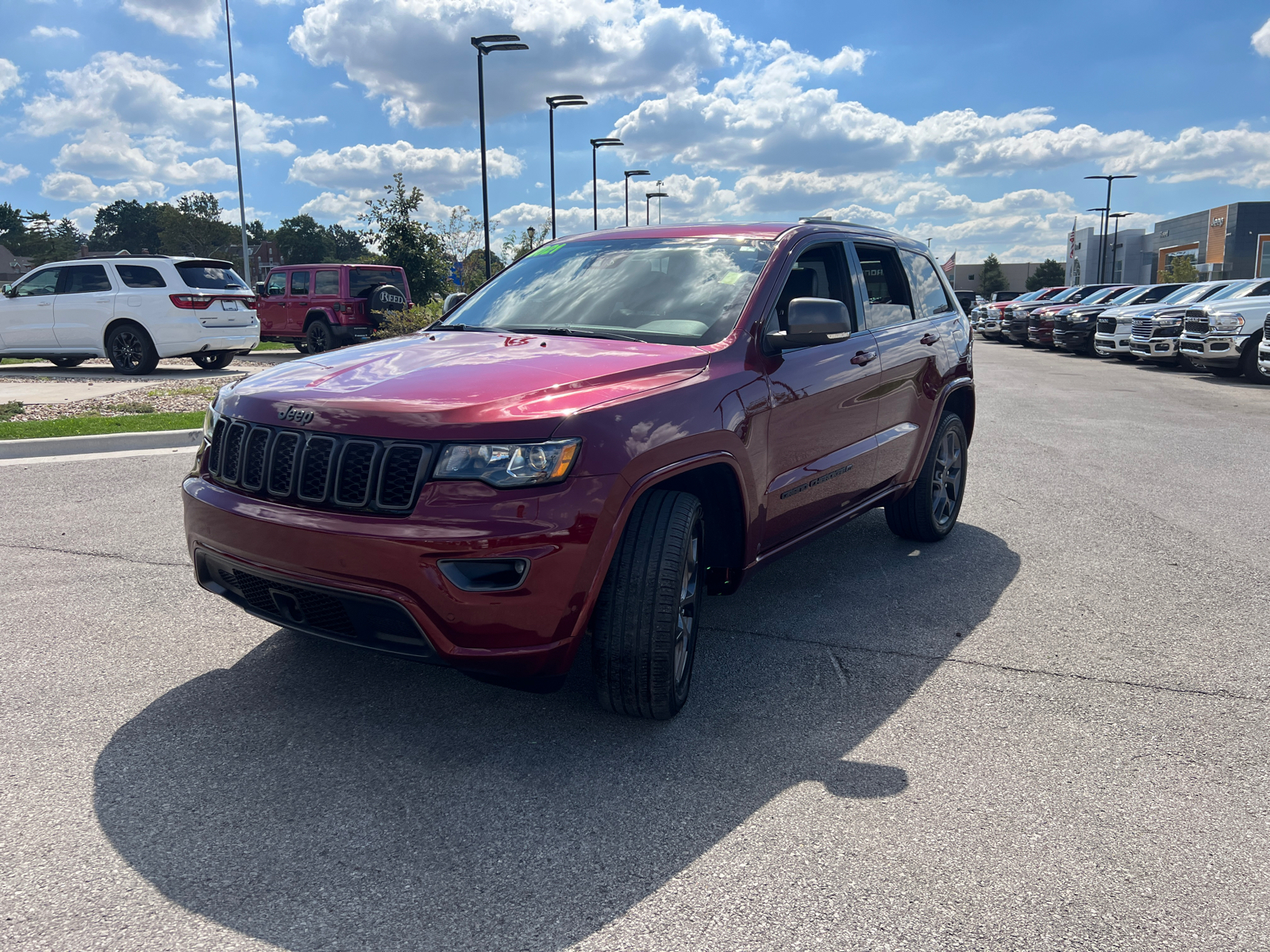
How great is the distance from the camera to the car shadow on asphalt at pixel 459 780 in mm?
2404

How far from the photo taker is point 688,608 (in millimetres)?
3465

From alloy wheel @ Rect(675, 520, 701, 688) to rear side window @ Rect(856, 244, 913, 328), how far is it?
1893 mm

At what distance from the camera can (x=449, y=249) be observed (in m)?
37.8

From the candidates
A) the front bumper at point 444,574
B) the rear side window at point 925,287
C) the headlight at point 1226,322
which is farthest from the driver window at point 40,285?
the headlight at point 1226,322

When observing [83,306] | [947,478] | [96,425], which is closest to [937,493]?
[947,478]

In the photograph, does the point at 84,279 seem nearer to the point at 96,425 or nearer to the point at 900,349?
the point at 96,425

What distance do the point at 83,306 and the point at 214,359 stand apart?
2.27 meters

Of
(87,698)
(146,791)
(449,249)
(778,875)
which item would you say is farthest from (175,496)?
(449,249)

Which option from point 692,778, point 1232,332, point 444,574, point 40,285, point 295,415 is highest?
point 40,285

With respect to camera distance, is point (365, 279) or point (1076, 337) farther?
point (1076, 337)

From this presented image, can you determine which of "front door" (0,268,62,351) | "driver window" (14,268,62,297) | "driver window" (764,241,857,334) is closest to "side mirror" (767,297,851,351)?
"driver window" (764,241,857,334)

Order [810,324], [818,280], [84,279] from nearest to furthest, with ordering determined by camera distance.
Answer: [810,324] → [818,280] → [84,279]

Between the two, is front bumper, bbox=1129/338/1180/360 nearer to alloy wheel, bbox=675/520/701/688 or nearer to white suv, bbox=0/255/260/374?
white suv, bbox=0/255/260/374

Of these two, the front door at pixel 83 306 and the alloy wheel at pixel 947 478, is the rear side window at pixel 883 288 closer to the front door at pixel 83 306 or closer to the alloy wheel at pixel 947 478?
the alloy wheel at pixel 947 478
